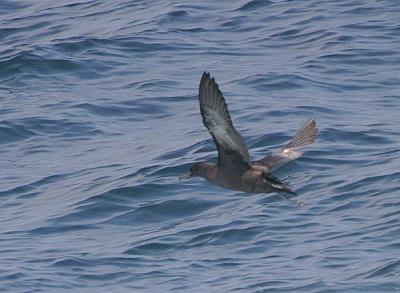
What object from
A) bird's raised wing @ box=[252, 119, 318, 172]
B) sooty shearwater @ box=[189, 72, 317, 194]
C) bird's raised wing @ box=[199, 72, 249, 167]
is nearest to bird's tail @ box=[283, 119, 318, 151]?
bird's raised wing @ box=[252, 119, 318, 172]

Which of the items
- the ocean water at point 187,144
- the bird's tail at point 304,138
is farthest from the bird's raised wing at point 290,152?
the ocean water at point 187,144

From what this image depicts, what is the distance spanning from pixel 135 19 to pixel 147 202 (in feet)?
26.3

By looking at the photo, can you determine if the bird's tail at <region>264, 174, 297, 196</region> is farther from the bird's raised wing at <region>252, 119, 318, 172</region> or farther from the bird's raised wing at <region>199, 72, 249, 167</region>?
the bird's raised wing at <region>252, 119, 318, 172</region>

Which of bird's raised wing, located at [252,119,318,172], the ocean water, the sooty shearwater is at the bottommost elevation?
the ocean water

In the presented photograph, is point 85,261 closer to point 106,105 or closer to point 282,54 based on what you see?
point 106,105

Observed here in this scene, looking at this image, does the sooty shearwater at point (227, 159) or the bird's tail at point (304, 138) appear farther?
the bird's tail at point (304, 138)

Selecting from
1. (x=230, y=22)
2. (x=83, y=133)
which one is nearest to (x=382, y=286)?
(x=83, y=133)

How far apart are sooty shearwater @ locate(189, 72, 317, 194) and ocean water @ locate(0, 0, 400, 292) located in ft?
3.55

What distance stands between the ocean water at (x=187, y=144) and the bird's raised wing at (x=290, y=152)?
107 cm

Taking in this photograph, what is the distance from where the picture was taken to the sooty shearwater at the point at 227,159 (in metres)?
12.8

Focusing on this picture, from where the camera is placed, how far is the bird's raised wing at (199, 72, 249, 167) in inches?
501

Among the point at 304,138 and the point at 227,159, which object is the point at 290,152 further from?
the point at 227,159

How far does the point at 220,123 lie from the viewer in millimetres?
12945

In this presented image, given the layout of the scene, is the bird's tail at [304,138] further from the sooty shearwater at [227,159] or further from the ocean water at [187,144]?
the ocean water at [187,144]
